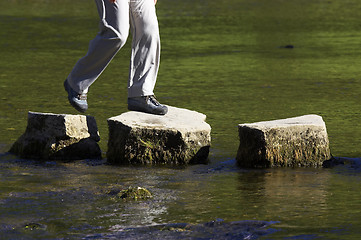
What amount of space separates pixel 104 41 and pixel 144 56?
409 mm

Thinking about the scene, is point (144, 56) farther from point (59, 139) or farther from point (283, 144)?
point (283, 144)

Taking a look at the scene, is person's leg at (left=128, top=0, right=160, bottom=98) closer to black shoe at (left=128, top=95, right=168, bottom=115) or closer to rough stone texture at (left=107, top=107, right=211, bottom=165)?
black shoe at (left=128, top=95, right=168, bottom=115)

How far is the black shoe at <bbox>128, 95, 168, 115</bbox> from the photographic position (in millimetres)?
7355

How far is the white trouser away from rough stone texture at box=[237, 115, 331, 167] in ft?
3.18

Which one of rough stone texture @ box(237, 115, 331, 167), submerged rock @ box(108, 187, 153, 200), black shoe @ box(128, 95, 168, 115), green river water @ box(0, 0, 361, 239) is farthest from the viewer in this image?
black shoe @ box(128, 95, 168, 115)

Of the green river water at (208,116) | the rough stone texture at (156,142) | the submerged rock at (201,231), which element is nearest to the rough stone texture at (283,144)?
the green river water at (208,116)

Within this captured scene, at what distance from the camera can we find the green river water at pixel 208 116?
523 cm

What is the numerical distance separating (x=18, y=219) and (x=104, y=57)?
219cm

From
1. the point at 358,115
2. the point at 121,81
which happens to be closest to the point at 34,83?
the point at 121,81

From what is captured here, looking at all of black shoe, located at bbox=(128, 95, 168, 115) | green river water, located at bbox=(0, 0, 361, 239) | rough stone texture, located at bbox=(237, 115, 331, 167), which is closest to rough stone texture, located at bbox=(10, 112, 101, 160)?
green river water, located at bbox=(0, 0, 361, 239)

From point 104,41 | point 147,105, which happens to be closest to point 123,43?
point 104,41

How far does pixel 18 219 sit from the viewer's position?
5.26 meters

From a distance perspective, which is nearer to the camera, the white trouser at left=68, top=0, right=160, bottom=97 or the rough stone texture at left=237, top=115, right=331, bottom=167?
the rough stone texture at left=237, top=115, right=331, bottom=167

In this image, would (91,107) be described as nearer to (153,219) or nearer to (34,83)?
(34,83)
